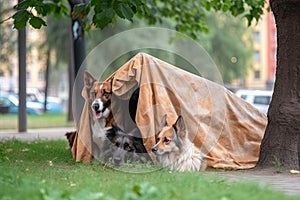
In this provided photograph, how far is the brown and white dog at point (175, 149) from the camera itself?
925 cm

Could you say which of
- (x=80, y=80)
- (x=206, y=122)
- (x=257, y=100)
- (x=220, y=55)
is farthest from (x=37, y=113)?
(x=206, y=122)

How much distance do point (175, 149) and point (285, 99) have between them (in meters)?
2.12

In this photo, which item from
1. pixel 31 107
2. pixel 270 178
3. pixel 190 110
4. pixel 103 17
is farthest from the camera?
pixel 31 107

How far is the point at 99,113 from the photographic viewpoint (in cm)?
1018

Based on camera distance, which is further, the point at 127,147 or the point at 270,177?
the point at 127,147

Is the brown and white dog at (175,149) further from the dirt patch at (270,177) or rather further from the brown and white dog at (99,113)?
the brown and white dog at (99,113)

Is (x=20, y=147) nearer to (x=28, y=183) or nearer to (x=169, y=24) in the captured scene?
(x=28, y=183)

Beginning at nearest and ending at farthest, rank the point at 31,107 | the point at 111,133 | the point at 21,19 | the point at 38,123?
1. the point at 21,19
2. the point at 111,133
3. the point at 38,123
4. the point at 31,107

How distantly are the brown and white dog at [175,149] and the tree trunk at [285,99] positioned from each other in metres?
1.31

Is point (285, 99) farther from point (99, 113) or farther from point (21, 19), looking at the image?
point (21, 19)

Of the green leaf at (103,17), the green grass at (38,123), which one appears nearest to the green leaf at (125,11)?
the green leaf at (103,17)

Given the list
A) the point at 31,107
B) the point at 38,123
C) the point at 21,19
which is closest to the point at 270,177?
the point at 21,19

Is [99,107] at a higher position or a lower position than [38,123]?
higher

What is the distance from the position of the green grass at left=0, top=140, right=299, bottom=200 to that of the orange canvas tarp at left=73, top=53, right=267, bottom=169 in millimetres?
1238
